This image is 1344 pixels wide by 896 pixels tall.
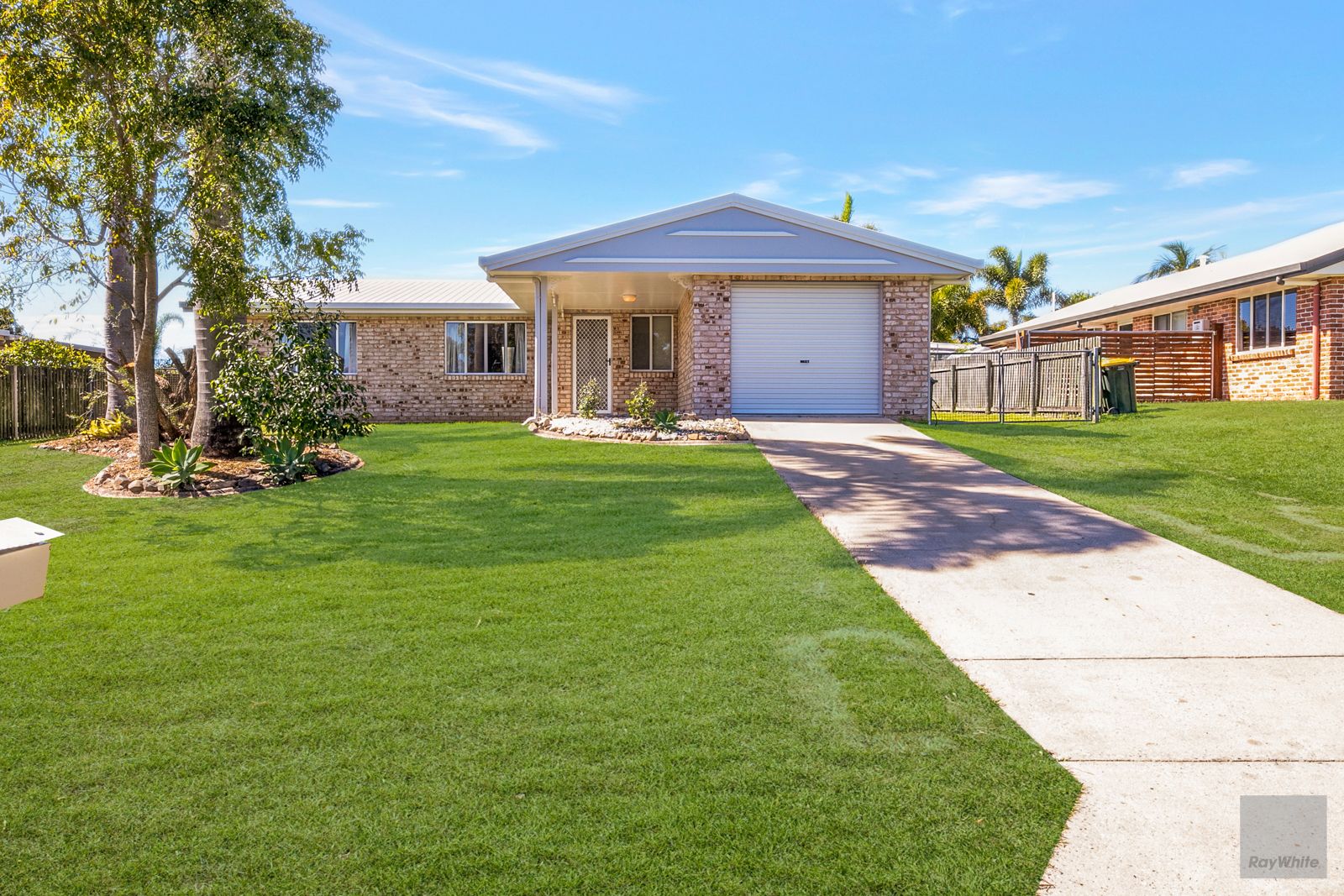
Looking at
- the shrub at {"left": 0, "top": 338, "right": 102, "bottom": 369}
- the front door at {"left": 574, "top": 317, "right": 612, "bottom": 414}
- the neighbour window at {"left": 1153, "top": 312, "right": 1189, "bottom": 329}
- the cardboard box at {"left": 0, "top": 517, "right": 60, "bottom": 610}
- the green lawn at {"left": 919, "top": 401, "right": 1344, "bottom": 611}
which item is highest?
the neighbour window at {"left": 1153, "top": 312, "right": 1189, "bottom": 329}

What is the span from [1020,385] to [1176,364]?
6.14 metres

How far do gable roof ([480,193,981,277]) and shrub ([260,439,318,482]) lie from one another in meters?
6.58

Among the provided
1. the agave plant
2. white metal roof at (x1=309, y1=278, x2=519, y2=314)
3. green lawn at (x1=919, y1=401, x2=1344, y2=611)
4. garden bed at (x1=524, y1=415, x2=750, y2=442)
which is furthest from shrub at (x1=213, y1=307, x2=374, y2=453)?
white metal roof at (x1=309, y1=278, x2=519, y2=314)

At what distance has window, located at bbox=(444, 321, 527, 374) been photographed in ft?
72.8

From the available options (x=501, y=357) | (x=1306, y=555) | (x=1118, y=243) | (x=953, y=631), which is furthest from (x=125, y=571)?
(x=1118, y=243)

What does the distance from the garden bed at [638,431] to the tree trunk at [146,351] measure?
578 centimetres

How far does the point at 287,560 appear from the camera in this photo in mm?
6258

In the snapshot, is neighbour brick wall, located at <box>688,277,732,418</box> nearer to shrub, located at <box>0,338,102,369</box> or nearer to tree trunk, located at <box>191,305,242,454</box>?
tree trunk, located at <box>191,305,242,454</box>

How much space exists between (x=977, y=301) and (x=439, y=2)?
4171 centimetres

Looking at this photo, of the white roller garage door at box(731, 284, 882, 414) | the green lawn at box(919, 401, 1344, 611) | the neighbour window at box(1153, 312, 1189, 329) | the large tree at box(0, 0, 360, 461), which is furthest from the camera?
the neighbour window at box(1153, 312, 1189, 329)

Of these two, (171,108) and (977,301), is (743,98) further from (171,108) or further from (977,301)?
(977,301)

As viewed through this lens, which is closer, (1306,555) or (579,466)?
(1306,555)

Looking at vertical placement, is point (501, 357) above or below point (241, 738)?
above

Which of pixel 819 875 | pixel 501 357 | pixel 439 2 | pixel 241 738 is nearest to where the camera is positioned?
pixel 819 875
